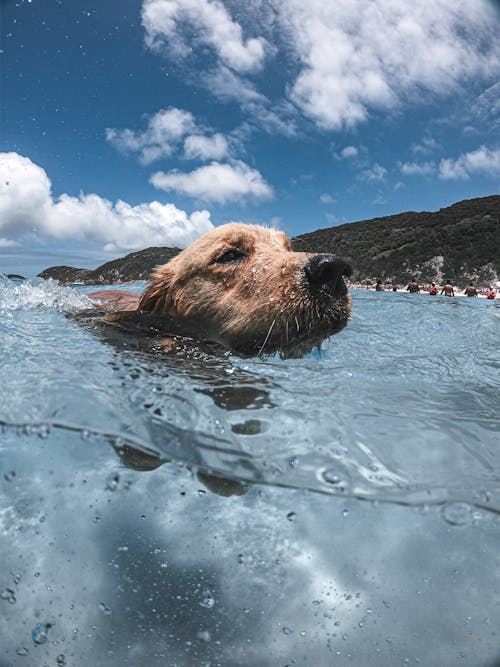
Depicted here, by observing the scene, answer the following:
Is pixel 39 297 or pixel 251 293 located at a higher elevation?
pixel 39 297

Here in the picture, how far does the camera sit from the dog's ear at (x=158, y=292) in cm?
503

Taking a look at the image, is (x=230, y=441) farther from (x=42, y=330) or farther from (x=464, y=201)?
(x=464, y=201)

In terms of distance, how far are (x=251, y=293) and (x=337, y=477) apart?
70.9 inches

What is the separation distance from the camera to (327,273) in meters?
3.70

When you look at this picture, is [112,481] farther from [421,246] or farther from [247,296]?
[421,246]

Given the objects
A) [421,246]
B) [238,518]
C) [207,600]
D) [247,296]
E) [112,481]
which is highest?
[421,246]

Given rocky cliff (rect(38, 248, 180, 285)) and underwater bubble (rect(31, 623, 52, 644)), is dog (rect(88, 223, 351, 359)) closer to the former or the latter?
underwater bubble (rect(31, 623, 52, 644))

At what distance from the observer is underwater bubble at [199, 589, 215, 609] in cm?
262

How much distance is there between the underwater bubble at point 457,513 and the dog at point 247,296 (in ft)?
5.10

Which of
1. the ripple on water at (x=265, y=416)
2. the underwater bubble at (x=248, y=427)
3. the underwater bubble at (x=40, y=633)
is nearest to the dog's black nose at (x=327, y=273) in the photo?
the ripple on water at (x=265, y=416)

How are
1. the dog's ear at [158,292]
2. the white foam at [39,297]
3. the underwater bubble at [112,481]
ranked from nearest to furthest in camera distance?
the underwater bubble at [112,481]
the dog's ear at [158,292]
the white foam at [39,297]

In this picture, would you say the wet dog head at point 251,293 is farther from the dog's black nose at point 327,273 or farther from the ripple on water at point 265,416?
the ripple on water at point 265,416

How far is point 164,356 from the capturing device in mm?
4312

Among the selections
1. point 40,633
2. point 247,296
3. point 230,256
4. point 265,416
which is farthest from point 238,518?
point 230,256
